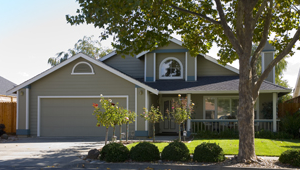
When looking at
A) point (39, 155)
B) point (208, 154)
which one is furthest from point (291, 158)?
point (39, 155)

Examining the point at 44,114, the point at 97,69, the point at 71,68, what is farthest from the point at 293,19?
the point at 44,114

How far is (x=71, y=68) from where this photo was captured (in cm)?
1764

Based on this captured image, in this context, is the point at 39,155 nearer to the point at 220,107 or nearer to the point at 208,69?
the point at 220,107

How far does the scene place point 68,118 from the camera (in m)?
17.7

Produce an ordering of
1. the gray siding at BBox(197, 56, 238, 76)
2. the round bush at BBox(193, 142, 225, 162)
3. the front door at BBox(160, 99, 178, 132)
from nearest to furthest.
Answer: the round bush at BBox(193, 142, 225, 162), the gray siding at BBox(197, 56, 238, 76), the front door at BBox(160, 99, 178, 132)

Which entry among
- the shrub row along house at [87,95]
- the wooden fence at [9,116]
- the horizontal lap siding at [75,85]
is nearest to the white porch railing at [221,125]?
the shrub row along house at [87,95]

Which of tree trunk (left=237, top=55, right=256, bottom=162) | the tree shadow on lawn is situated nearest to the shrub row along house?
the tree shadow on lawn

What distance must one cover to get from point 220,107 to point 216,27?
6.54 metres

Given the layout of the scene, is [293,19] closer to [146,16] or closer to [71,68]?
[146,16]

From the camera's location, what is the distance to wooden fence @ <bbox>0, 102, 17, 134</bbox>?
1923 centimetres

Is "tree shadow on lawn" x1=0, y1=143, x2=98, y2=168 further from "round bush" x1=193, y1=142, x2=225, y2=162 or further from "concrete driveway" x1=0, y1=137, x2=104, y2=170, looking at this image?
"round bush" x1=193, y1=142, x2=225, y2=162

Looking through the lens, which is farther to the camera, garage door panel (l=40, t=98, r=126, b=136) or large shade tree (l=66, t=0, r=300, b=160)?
garage door panel (l=40, t=98, r=126, b=136)

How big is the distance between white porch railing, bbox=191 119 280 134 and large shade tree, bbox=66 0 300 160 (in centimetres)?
418

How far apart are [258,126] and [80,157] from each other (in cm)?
1087
